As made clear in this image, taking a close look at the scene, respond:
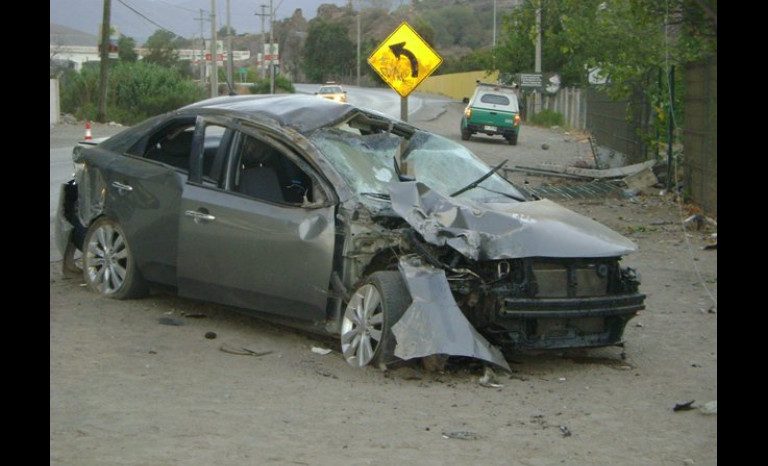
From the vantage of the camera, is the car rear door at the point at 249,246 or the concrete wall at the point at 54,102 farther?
the concrete wall at the point at 54,102

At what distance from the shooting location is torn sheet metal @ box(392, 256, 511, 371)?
6.58 metres

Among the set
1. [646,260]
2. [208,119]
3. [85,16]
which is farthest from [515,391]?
[85,16]

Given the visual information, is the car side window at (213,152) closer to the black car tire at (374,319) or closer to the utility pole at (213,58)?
the black car tire at (374,319)

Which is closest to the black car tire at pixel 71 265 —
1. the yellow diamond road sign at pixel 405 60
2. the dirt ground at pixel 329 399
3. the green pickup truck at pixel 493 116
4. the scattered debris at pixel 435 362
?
the dirt ground at pixel 329 399

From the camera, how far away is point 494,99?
37.0 meters

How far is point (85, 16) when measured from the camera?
199ft

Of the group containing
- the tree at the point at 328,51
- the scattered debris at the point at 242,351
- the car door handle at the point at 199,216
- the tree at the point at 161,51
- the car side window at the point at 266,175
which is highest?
the tree at the point at 328,51

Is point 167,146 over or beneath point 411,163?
over

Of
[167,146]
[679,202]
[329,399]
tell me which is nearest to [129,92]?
[679,202]

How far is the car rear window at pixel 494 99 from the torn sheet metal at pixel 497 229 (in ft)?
97.7

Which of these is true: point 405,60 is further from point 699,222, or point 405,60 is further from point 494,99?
point 494,99

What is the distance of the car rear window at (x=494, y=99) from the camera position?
120ft

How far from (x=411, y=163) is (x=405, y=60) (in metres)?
5.74

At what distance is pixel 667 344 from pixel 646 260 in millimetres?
4165
